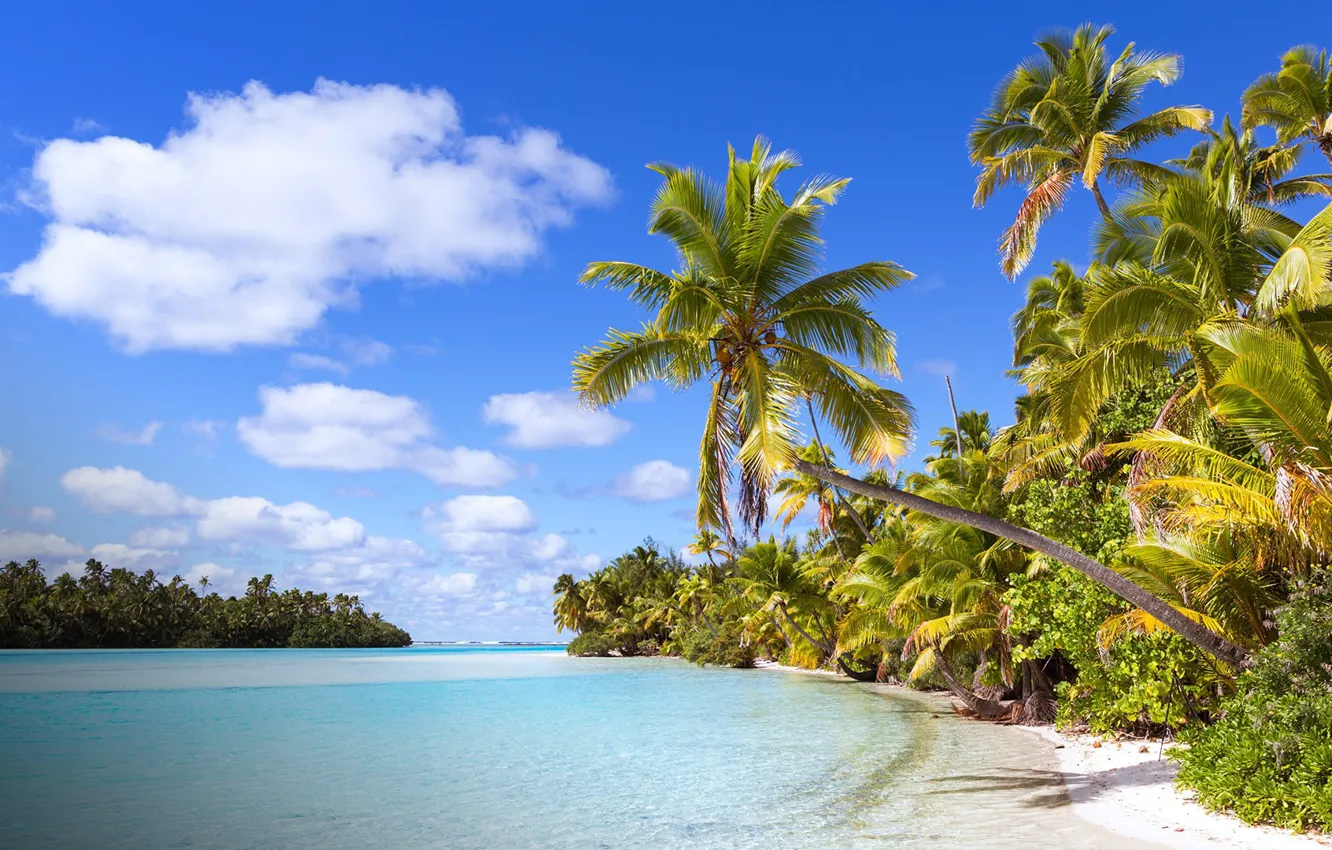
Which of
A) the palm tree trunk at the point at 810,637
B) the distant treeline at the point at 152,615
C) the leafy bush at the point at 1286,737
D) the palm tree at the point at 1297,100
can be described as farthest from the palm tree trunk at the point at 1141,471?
the distant treeline at the point at 152,615

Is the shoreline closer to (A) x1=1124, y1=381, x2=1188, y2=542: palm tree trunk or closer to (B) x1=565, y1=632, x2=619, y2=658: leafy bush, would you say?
(A) x1=1124, y1=381, x2=1188, y2=542: palm tree trunk

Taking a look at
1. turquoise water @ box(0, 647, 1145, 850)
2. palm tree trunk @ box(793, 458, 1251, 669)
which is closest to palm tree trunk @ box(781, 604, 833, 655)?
turquoise water @ box(0, 647, 1145, 850)

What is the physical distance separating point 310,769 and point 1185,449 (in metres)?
13.1

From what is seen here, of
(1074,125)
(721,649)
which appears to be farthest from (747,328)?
(721,649)

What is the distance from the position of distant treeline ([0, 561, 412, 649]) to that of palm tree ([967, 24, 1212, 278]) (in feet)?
277

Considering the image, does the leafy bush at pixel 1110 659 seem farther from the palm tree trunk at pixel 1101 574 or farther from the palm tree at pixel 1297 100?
the palm tree at pixel 1297 100

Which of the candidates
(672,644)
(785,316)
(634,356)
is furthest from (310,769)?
(672,644)

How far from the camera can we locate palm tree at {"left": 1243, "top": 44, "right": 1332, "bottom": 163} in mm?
14344

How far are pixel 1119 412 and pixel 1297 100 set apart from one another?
779cm

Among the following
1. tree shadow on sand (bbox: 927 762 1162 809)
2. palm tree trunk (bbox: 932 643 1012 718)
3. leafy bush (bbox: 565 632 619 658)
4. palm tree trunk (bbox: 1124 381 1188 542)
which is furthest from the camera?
leafy bush (bbox: 565 632 619 658)

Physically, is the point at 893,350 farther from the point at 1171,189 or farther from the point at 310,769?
the point at 310,769

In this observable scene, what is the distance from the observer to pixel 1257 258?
998cm

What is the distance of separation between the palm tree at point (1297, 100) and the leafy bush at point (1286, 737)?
36.5 feet

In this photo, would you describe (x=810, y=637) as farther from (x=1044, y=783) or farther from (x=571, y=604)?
(x=571, y=604)
